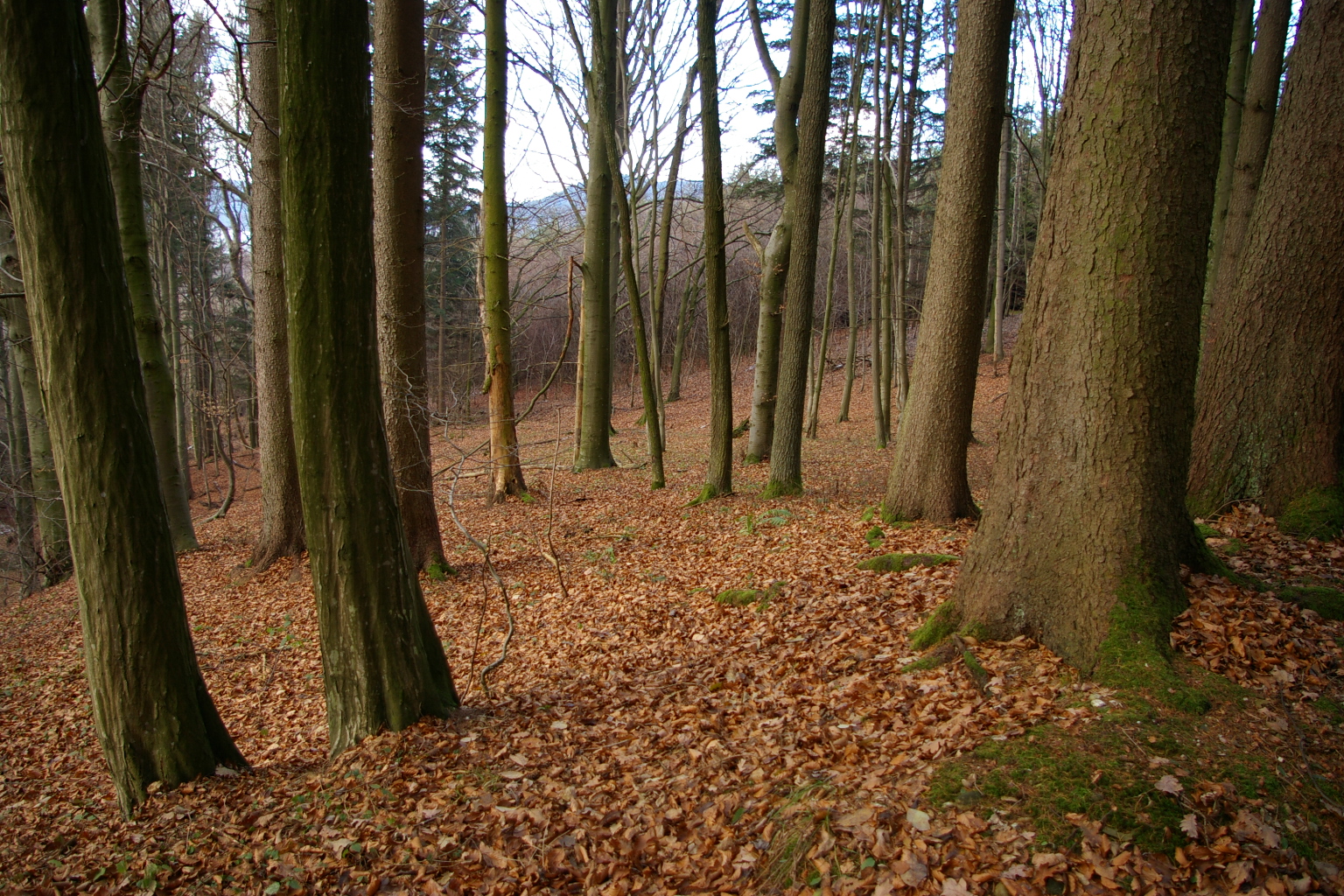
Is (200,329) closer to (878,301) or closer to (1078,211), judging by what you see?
(878,301)

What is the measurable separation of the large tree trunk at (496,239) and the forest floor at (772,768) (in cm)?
467

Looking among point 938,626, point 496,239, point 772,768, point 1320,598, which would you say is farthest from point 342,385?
point 496,239

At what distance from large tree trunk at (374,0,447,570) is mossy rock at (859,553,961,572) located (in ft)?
16.0

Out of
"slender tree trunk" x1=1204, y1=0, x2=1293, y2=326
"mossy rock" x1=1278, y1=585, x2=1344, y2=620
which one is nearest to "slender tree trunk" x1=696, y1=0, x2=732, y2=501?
"slender tree trunk" x1=1204, y1=0, x2=1293, y2=326

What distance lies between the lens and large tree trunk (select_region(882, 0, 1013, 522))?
6949 millimetres

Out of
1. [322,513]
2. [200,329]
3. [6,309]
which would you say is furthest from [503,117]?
[200,329]

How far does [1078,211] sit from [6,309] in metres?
12.8

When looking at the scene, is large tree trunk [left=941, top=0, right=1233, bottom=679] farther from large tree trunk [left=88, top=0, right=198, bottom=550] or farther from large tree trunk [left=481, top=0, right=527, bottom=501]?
large tree trunk [left=88, top=0, right=198, bottom=550]

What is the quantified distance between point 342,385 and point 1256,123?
367 inches

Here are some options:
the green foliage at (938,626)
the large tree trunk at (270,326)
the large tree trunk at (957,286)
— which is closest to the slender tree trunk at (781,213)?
the large tree trunk at (957,286)

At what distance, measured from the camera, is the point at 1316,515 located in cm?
532

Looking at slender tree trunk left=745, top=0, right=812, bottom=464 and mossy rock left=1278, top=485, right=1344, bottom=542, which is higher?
slender tree trunk left=745, top=0, right=812, bottom=464

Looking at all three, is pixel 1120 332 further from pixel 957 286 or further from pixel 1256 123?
pixel 1256 123

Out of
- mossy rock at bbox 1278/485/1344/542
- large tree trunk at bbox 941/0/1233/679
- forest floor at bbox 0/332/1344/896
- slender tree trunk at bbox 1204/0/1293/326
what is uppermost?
slender tree trunk at bbox 1204/0/1293/326
